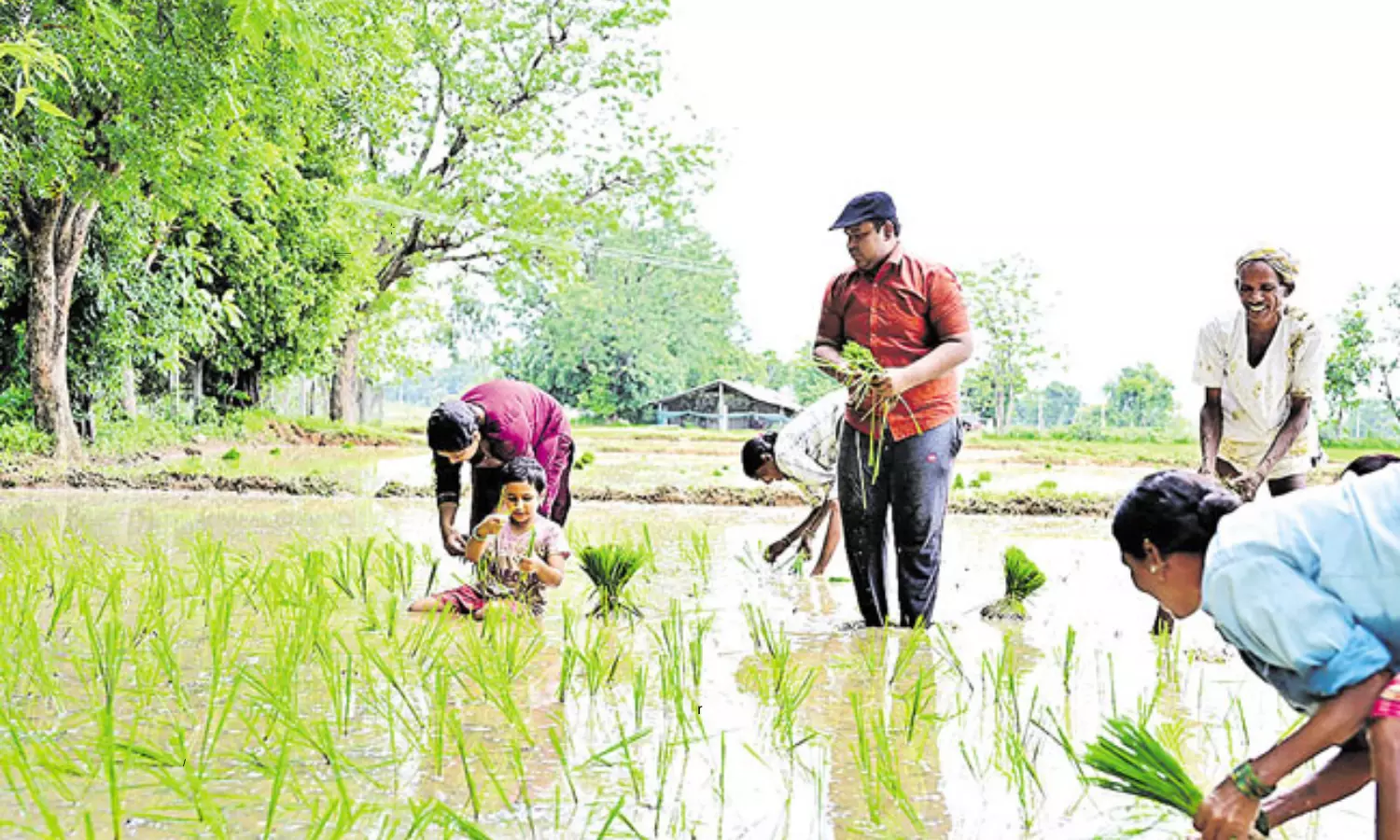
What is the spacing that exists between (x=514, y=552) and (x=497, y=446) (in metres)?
0.44

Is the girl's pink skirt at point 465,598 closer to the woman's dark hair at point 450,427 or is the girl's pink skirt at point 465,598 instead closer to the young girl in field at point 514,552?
the young girl in field at point 514,552

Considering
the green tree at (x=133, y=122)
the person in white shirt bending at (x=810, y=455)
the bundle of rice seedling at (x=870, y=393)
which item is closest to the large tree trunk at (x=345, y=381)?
the green tree at (x=133, y=122)

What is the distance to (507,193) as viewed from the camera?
88.9 feet

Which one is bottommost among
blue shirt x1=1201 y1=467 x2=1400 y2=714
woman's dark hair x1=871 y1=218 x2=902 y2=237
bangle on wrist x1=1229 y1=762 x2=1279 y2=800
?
bangle on wrist x1=1229 y1=762 x2=1279 y2=800

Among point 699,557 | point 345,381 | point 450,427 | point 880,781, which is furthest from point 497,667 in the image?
point 345,381

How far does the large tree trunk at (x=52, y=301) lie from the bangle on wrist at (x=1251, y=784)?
13.2 metres

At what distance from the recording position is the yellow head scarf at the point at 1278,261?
14.9 ft

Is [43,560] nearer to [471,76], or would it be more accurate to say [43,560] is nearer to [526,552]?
[526,552]

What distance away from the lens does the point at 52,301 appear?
13234mm

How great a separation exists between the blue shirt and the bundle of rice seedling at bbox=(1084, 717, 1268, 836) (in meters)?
0.24

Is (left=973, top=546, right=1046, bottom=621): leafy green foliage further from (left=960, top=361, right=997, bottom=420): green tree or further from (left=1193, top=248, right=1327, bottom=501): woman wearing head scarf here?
(left=960, top=361, right=997, bottom=420): green tree

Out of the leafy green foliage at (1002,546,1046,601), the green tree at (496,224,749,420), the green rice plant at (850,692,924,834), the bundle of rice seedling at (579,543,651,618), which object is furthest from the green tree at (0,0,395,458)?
the green tree at (496,224,749,420)

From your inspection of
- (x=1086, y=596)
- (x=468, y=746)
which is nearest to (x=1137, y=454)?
(x=1086, y=596)

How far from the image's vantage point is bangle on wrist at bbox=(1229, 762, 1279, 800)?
2074mm
